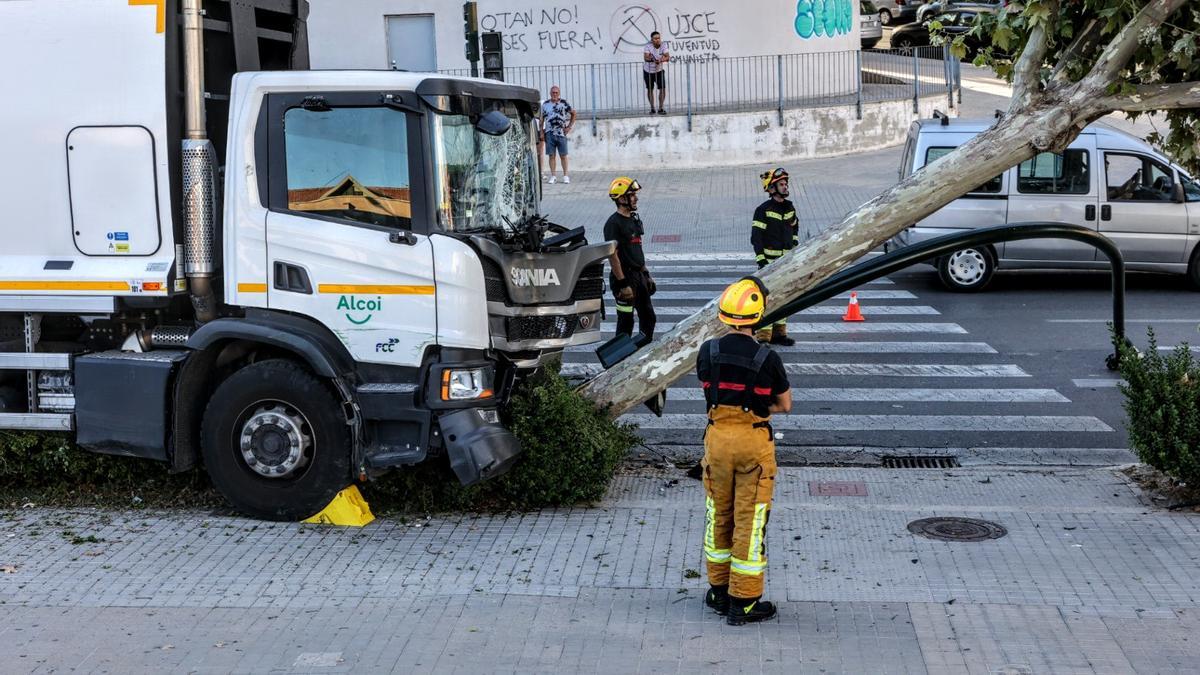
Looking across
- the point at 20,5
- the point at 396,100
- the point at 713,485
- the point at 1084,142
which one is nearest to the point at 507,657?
the point at 713,485

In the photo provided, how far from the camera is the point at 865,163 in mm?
26156

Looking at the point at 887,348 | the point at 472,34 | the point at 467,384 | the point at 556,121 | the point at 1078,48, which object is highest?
the point at 472,34

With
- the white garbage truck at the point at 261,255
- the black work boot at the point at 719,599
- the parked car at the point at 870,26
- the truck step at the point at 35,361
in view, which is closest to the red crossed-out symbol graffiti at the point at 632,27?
the parked car at the point at 870,26

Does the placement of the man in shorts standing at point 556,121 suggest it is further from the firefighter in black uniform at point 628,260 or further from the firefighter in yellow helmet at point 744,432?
the firefighter in yellow helmet at point 744,432

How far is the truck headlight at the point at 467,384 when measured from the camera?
761 centimetres

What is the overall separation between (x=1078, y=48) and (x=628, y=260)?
4.60 metres

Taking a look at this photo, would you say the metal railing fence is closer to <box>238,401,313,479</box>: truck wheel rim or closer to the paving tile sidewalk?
the paving tile sidewalk

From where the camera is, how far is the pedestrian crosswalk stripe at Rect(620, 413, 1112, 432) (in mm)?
10688

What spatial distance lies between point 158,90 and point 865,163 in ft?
65.9

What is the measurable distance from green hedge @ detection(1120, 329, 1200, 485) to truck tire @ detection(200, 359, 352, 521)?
4869 mm

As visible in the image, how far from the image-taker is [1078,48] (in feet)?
28.5

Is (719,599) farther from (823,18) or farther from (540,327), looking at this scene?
(823,18)

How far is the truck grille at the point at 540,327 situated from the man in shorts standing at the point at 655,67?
61.5 feet

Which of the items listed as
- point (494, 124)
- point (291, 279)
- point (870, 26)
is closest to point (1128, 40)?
point (494, 124)
